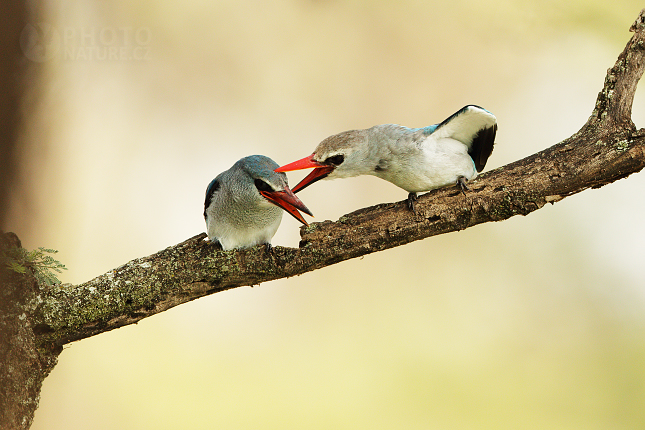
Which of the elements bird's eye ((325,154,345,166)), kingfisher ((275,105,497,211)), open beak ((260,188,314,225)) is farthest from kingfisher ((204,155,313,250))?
bird's eye ((325,154,345,166))

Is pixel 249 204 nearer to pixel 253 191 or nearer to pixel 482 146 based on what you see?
pixel 253 191

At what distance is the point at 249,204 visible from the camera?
2.51 metres

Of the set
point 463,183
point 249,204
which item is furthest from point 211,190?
point 463,183

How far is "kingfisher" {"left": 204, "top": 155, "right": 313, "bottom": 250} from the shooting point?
7.74ft

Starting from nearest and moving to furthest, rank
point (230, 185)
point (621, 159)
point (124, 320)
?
point (621, 159) → point (124, 320) → point (230, 185)

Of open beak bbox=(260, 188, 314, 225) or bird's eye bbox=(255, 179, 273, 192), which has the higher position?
bird's eye bbox=(255, 179, 273, 192)

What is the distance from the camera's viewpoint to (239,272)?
238cm

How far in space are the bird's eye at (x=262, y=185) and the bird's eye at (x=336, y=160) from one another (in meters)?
0.32

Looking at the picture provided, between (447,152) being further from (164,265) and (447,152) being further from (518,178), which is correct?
(164,265)

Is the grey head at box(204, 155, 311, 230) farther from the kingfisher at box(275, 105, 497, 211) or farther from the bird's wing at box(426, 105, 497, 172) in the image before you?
the bird's wing at box(426, 105, 497, 172)

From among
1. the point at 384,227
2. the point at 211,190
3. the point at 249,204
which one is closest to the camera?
the point at 384,227

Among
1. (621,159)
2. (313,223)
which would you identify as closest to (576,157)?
(621,159)

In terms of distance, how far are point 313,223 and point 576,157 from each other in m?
1.28

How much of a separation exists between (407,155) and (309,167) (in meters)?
0.49
